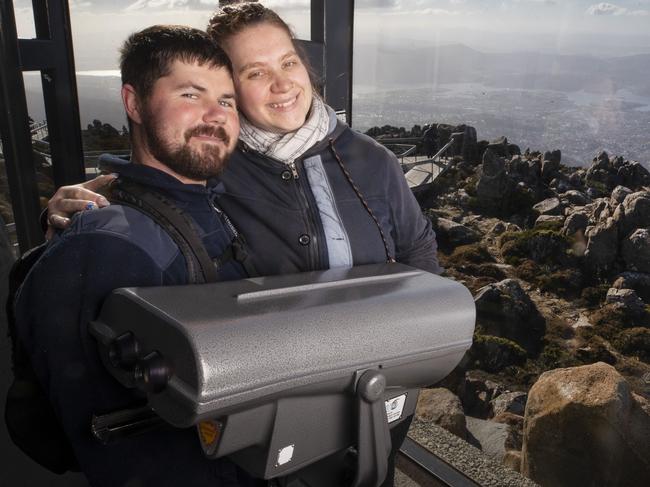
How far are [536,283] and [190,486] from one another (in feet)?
8.15

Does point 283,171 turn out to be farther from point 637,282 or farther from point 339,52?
point 637,282

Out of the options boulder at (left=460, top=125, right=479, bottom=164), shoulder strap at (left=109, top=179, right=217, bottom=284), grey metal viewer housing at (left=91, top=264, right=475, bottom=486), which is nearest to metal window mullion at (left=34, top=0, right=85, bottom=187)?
shoulder strap at (left=109, top=179, right=217, bottom=284)

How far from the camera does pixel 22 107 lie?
75.0 inches

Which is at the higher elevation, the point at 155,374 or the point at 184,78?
the point at 184,78

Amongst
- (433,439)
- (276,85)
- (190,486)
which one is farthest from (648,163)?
(190,486)

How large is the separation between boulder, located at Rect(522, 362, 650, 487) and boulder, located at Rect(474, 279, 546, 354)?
62cm

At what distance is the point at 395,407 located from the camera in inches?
38.5

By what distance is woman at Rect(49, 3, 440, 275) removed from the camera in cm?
124

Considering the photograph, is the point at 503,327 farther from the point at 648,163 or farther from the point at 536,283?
the point at 648,163

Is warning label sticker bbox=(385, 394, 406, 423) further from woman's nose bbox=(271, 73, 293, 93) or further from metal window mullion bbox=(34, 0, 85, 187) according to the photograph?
metal window mullion bbox=(34, 0, 85, 187)

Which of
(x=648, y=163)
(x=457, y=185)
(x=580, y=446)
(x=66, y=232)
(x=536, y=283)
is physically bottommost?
(x=580, y=446)

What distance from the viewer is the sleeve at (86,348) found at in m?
0.90

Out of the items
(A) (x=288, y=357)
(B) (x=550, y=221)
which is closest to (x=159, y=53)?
(A) (x=288, y=357)

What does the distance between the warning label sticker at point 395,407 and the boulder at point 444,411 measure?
5.18ft
